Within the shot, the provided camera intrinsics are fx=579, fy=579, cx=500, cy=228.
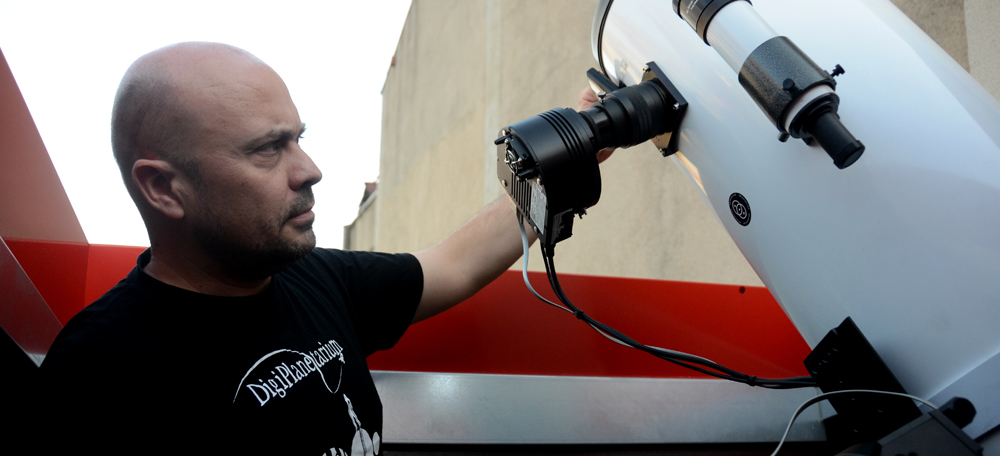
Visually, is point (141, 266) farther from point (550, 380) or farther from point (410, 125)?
point (410, 125)

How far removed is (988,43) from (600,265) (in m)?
1.60

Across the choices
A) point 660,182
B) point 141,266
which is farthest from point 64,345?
point 660,182

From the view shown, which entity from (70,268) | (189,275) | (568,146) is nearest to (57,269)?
(70,268)

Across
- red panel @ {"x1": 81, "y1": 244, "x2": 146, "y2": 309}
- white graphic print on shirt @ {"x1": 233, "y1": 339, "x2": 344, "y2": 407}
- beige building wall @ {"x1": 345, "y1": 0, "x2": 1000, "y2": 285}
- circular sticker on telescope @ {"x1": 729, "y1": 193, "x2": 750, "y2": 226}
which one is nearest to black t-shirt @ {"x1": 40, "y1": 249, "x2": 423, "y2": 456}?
white graphic print on shirt @ {"x1": 233, "y1": 339, "x2": 344, "y2": 407}

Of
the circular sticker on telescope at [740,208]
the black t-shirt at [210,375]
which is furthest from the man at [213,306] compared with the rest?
the circular sticker on telescope at [740,208]

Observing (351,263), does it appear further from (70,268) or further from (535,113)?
(535,113)

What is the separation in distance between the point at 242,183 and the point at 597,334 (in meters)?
0.63

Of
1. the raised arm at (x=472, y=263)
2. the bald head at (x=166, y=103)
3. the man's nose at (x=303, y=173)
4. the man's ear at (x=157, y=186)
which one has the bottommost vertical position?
the raised arm at (x=472, y=263)

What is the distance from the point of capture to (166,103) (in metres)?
0.74

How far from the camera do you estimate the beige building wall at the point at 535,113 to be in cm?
153

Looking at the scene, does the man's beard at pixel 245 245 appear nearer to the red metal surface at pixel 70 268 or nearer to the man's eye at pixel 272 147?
the man's eye at pixel 272 147

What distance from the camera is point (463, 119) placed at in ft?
15.6

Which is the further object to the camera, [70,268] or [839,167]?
[70,268]

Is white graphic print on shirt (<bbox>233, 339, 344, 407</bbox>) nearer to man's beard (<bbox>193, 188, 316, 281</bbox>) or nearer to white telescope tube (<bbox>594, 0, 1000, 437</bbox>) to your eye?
man's beard (<bbox>193, 188, 316, 281</bbox>)
